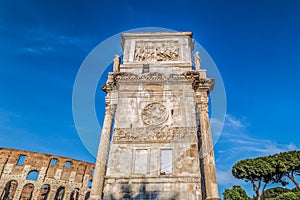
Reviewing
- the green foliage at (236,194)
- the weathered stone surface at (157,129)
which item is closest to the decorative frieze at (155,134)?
the weathered stone surface at (157,129)

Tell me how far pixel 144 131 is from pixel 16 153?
2778 cm

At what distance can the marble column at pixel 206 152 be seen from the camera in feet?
32.5

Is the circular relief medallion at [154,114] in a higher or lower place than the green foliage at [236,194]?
higher

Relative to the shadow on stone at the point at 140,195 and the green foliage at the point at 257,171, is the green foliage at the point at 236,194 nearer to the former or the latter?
the green foliage at the point at 257,171

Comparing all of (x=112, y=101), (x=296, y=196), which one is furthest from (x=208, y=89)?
(x=296, y=196)

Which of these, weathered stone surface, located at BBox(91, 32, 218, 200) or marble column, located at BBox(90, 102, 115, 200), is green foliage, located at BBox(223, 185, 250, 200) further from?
marble column, located at BBox(90, 102, 115, 200)

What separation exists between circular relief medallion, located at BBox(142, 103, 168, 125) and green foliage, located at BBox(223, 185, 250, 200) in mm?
16993

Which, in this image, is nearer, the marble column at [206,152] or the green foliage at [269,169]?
Answer: the marble column at [206,152]

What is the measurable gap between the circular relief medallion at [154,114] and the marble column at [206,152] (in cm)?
211

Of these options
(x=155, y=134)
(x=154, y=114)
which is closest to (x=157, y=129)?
(x=155, y=134)

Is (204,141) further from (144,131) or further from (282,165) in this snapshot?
(282,165)

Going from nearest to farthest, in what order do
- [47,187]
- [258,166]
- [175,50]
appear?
[175,50] < [258,166] < [47,187]

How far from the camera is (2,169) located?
96.6 ft

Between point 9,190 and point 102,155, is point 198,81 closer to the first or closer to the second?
point 102,155
